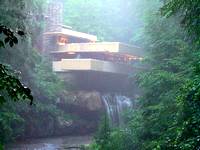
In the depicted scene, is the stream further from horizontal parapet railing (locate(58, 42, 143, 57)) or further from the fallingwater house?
horizontal parapet railing (locate(58, 42, 143, 57))

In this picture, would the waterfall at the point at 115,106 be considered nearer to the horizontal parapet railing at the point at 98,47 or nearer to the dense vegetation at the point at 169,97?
the horizontal parapet railing at the point at 98,47

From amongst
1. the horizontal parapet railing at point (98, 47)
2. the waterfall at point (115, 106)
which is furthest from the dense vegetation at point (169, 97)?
the horizontal parapet railing at point (98, 47)

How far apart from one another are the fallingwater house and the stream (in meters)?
7.71

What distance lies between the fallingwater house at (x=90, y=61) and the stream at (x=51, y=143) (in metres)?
7.71

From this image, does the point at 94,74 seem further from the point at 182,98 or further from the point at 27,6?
the point at 182,98

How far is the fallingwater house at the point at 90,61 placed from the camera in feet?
102

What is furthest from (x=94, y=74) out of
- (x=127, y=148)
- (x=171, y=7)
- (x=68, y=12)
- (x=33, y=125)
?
(x=171, y=7)

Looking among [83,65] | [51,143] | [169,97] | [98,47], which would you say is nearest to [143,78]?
[169,97]

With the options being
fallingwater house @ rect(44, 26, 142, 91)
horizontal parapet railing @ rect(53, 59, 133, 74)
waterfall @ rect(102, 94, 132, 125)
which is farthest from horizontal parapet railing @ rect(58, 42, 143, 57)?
waterfall @ rect(102, 94, 132, 125)

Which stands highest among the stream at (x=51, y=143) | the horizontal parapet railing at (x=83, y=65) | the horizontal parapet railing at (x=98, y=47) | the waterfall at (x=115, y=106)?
the horizontal parapet railing at (x=98, y=47)

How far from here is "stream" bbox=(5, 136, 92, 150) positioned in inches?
794

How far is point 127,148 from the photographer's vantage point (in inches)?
530

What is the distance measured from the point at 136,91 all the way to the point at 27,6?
51.4 feet

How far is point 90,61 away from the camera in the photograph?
3030 cm
